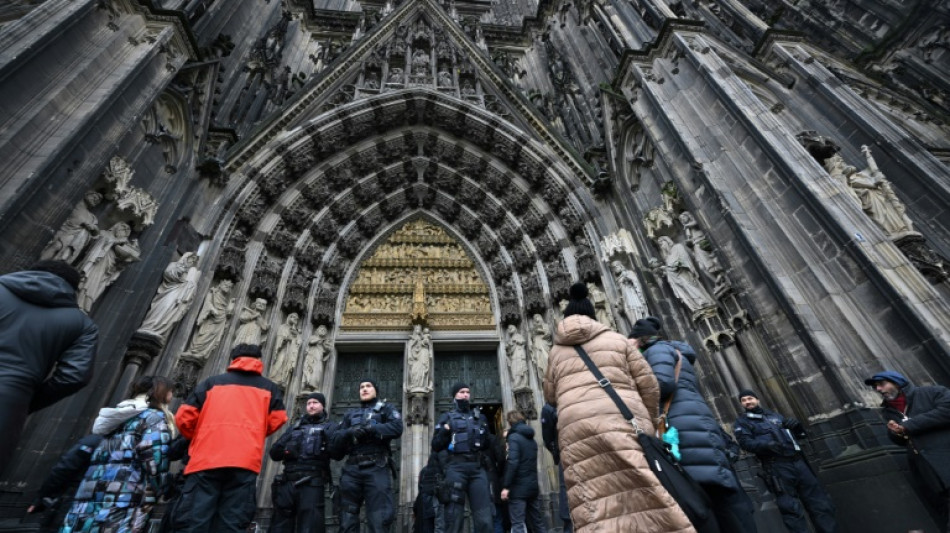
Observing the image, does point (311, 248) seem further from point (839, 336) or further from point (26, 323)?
point (839, 336)

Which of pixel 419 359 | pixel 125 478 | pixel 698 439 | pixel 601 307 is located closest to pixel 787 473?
pixel 698 439

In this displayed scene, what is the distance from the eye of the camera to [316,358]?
23.2 feet

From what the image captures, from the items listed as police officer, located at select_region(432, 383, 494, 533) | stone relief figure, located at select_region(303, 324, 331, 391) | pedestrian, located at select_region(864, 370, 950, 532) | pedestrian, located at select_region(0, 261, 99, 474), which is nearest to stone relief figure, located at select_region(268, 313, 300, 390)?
stone relief figure, located at select_region(303, 324, 331, 391)

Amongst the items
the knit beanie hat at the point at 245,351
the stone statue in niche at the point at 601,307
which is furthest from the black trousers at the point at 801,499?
the knit beanie hat at the point at 245,351

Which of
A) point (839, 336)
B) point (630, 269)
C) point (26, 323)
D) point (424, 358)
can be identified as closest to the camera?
point (26, 323)

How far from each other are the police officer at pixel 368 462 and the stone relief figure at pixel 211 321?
3.24m

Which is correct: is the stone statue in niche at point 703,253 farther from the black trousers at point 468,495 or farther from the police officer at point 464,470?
the black trousers at point 468,495

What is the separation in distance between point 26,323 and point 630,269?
21.7 ft

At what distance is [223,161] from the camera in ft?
22.6

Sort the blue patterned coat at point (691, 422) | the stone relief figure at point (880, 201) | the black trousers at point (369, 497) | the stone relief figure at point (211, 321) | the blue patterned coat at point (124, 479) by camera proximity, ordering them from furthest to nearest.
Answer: the stone relief figure at point (211, 321)
the stone relief figure at point (880, 201)
the black trousers at point (369, 497)
the blue patterned coat at point (124, 479)
the blue patterned coat at point (691, 422)

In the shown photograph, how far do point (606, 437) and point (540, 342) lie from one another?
5.69m

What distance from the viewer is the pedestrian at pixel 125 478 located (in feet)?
7.73

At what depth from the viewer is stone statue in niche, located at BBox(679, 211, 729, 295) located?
512 cm

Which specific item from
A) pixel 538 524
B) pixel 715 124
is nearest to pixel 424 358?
pixel 538 524
